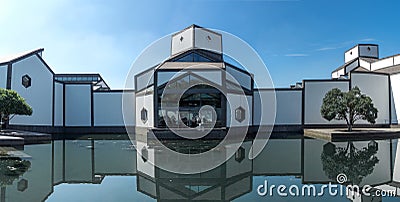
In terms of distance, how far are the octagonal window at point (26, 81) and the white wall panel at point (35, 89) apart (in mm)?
133

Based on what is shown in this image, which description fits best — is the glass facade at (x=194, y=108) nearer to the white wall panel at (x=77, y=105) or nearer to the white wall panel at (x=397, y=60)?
the white wall panel at (x=77, y=105)

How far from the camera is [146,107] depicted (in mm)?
16562

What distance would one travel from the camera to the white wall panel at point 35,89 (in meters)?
15.9

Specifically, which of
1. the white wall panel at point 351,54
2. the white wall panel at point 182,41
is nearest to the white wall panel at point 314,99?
the white wall panel at point 182,41

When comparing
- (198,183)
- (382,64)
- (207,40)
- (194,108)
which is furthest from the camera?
(382,64)

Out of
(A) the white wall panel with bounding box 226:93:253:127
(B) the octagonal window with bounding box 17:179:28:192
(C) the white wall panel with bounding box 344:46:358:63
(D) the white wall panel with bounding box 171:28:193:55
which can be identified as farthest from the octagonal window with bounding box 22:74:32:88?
(C) the white wall panel with bounding box 344:46:358:63

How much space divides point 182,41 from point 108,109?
6.79 m

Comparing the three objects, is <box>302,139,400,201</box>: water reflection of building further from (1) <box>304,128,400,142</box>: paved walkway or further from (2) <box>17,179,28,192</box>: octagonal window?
(2) <box>17,179,28,192</box>: octagonal window

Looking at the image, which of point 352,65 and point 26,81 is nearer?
point 26,81

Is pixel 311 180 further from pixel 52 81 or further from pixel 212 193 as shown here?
pixel 52 81

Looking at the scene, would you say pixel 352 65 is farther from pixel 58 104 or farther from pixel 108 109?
pixel 58 104

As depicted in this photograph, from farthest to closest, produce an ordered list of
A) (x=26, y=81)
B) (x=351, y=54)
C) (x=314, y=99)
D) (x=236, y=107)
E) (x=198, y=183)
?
1. (x=351, y=54)
2. (x=314, y=99)
3. (x=26, y=81)
4. (x=236, y=107)
5. (x=198, y=183)

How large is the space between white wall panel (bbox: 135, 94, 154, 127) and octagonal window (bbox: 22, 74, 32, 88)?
6008mm

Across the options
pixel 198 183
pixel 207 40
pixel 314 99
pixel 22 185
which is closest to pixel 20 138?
pixel 22 185
